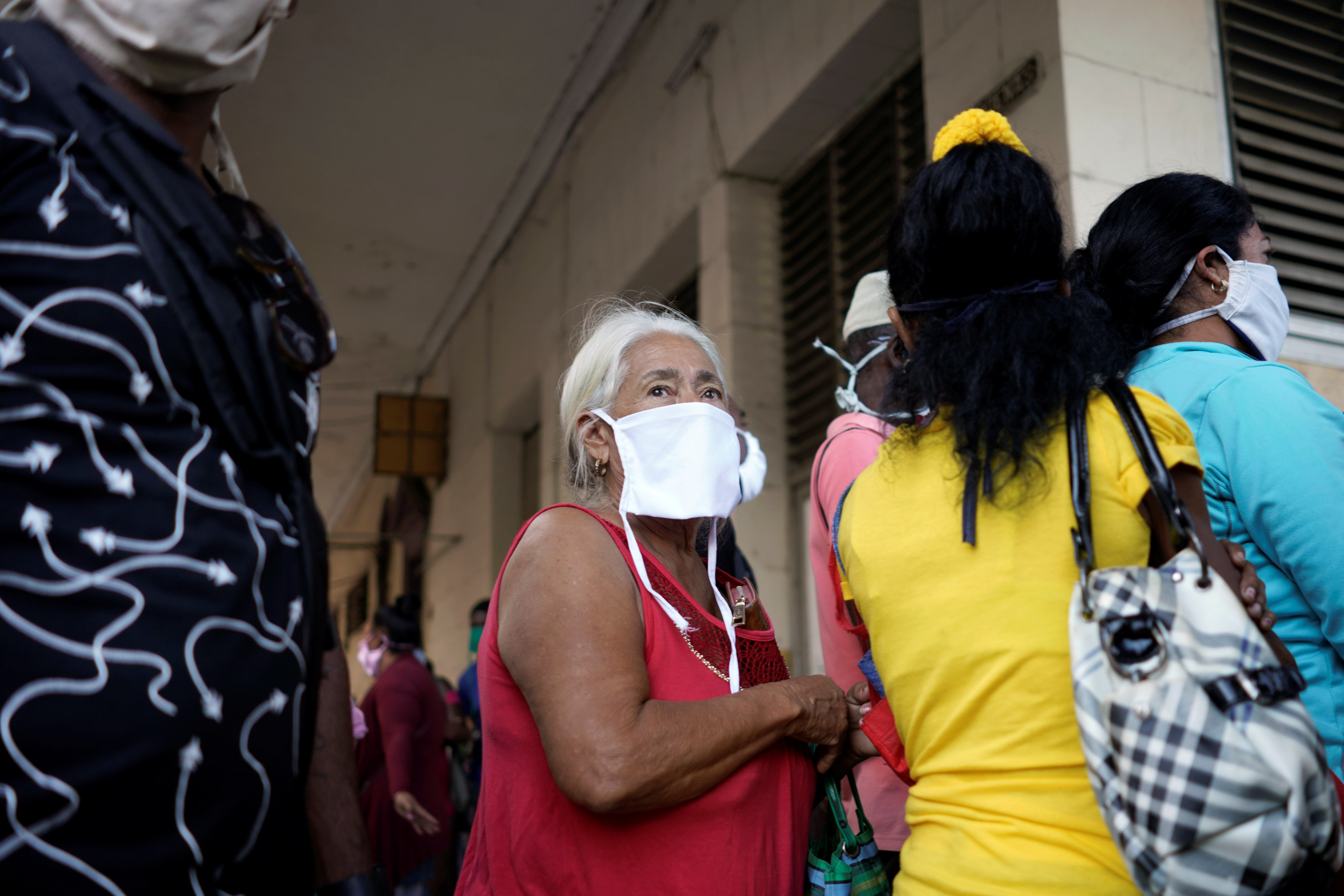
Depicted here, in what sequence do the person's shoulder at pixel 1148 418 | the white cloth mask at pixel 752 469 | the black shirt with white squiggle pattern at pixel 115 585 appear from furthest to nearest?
the white cloth mask at pixel 752 469, the person's shoulder at pixel 1148 418, the black shirt with white squiggle pattern at pixel 115 585

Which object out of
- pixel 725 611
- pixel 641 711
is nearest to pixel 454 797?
pixel 725 611

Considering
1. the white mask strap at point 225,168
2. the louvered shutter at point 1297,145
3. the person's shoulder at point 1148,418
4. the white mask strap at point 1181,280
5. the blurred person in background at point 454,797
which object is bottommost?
the blurred person in background at point 454,797

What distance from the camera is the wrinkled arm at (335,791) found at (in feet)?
3.58

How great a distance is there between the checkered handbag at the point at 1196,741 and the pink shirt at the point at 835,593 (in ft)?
2.81

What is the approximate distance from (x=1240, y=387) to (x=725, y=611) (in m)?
0.84

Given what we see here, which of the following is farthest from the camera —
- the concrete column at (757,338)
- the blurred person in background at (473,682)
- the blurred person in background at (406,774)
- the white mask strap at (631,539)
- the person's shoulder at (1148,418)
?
the blurred person in background at (473,682)

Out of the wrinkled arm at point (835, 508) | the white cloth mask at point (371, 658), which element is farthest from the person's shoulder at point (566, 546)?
the white cloth mask at point (371, 658)

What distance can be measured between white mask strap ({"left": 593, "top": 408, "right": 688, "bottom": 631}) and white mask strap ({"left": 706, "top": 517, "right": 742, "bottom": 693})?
3.6 inches

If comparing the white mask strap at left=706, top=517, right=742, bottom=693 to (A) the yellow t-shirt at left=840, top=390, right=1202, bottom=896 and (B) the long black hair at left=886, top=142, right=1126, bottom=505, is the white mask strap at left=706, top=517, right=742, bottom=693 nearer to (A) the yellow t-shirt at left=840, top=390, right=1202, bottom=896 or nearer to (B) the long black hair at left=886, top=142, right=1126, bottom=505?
(A) the yellow t-shirt at left=840, top=390, right=1202, bottom=896

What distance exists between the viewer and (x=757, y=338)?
539 cm

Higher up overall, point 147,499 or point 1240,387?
point 1240,387

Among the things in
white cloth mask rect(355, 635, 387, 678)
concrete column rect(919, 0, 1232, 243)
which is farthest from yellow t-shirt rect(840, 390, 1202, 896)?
white cloth mask rect(355, 635, 387, 678)

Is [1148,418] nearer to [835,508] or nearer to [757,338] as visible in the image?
[835,508]

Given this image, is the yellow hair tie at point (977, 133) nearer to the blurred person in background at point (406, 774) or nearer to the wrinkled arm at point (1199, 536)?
the wrinkled arm at point (1199, 536)
